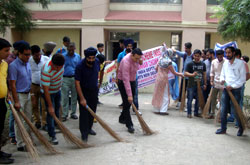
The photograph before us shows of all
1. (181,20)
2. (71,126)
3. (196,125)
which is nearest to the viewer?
(71,126)

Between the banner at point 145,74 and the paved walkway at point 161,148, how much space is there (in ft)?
7.43

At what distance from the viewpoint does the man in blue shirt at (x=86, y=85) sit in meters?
4.31

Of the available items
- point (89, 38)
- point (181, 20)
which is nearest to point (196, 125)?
A: point (181, 20)

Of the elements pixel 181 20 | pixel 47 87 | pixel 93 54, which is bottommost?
pixel 47 87

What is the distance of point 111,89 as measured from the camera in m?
8.16

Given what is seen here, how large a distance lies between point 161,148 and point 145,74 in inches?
161

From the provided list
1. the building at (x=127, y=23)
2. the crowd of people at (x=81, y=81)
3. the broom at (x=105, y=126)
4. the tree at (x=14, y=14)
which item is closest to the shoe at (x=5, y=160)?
the crowd of people at (x=81, y=81)

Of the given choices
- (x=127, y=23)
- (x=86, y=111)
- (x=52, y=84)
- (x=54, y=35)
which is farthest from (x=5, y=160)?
(x=54, y=35)

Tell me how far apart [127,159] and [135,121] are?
2214mm

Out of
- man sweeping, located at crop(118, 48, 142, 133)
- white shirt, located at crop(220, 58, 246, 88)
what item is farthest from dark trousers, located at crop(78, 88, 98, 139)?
white shirt, located at crop(220, 58, 246, 88)

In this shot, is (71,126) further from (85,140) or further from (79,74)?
(79,74)

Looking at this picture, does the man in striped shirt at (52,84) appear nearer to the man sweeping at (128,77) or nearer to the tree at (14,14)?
the man sweeping at (128,77)

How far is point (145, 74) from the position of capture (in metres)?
8.13

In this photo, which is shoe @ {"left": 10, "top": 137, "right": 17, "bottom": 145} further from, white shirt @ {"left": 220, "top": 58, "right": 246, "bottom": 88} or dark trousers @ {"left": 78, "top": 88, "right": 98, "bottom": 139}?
white shirt @ {"left": 220, "top": 58, "right": 246, "bottom": 88}
